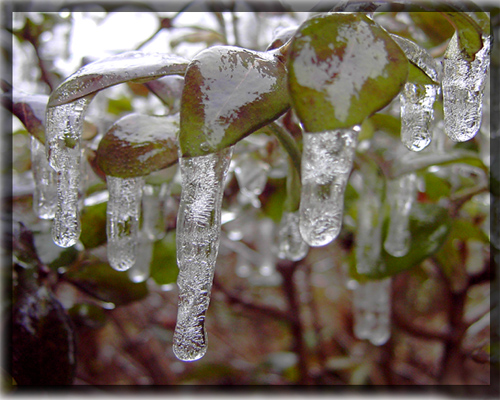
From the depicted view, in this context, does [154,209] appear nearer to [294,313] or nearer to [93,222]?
[93,222]

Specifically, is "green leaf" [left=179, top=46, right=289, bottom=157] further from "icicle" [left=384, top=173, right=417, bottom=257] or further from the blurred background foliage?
"icicle" [left=384, top=173, right=417, bottom=257]

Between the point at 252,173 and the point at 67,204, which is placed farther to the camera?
the point at 252,173

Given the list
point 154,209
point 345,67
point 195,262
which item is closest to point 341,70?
point 345,67

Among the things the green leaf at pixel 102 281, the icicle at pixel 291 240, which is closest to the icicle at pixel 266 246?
the icicle at pixel 291 240

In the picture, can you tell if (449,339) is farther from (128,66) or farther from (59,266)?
(128,66)

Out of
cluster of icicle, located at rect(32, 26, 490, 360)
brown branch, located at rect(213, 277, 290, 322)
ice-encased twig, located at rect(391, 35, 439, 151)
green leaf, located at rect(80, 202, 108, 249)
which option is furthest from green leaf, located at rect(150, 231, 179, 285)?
ice-encased twig, located at rect(391, 35, 439, 151)
